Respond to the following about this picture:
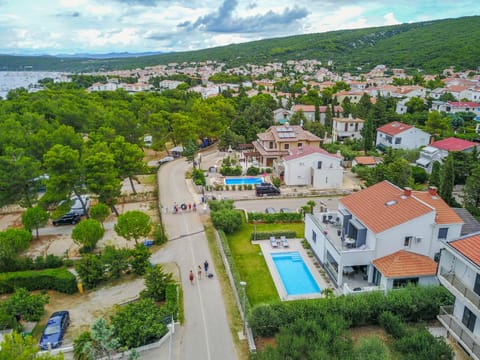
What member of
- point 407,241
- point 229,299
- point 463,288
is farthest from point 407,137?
point 229,299

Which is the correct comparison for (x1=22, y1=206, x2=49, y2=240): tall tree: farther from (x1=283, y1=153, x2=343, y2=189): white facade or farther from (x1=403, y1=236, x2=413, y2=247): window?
(x1=403, y1=236, x2=413, y2=247): window

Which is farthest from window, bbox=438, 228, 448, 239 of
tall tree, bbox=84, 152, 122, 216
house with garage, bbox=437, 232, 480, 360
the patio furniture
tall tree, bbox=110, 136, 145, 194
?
tall tree, bbox=110, 136, 145, 194

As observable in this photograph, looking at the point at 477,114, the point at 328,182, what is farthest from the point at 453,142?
the point at 477,114

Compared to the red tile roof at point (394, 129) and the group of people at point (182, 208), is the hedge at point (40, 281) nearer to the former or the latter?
the group of people at point (182, 208)

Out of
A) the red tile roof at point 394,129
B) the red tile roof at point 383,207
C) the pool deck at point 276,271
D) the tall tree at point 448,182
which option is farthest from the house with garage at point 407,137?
the pool deck at point 276,271

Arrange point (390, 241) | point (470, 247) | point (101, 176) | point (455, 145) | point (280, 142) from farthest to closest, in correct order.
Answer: point (280, 142), point (455, 145), point (101, 176), point (390, 241), point (470, 247)

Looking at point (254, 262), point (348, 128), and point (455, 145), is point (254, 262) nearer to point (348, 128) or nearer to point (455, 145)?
point (455, 145)
